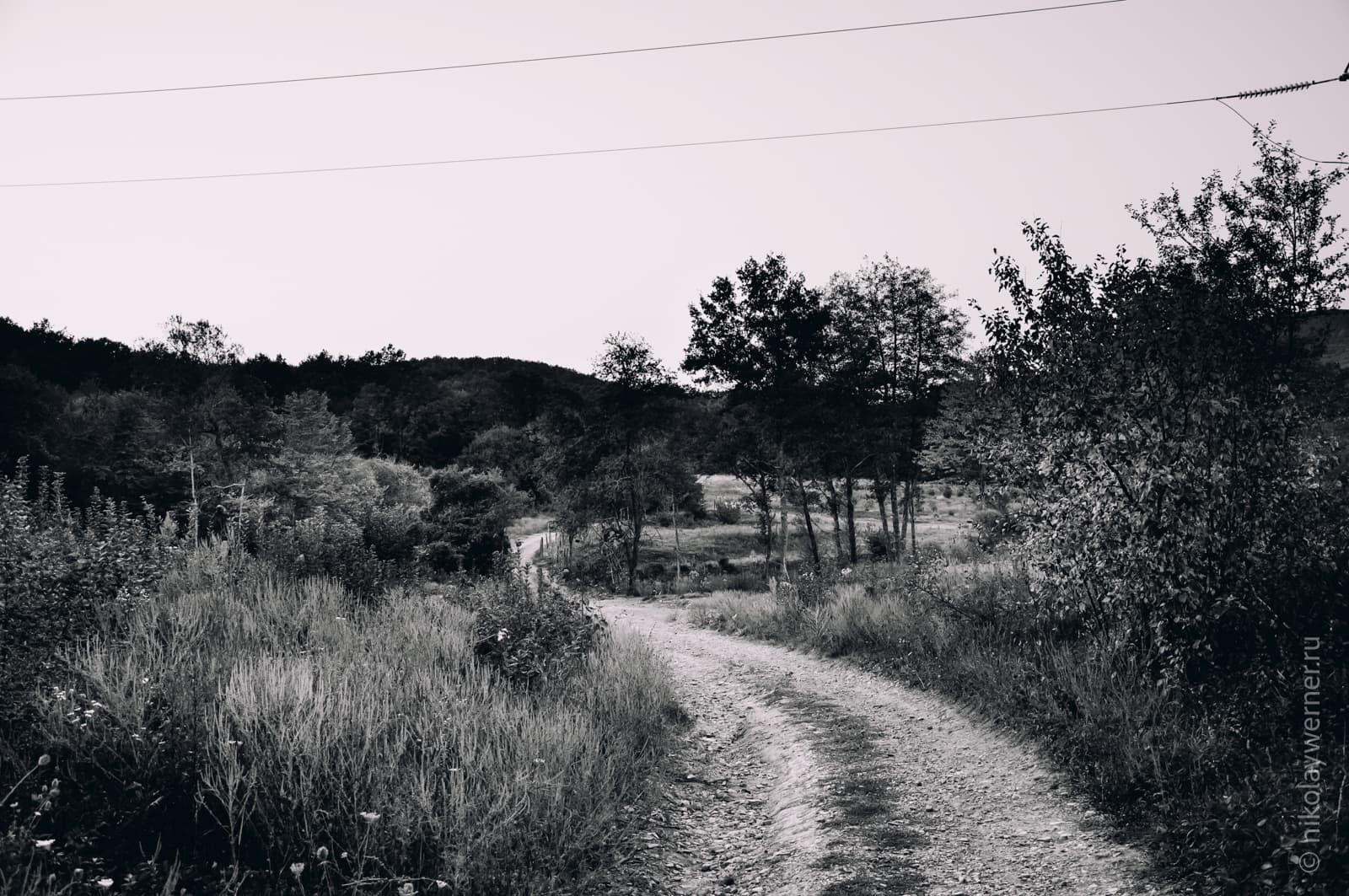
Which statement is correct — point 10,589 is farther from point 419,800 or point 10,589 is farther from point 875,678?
point 875,678

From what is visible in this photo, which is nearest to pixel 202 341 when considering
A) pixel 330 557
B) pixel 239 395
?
pixel 239 395

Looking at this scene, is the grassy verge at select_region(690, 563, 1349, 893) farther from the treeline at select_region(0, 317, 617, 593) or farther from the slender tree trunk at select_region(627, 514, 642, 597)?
the slender tree trunk at select_region(627, 514, 642, 597)

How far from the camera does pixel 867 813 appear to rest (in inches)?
233

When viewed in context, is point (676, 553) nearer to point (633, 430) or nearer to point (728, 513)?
point (633, 430)

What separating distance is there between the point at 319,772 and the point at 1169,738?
635cm

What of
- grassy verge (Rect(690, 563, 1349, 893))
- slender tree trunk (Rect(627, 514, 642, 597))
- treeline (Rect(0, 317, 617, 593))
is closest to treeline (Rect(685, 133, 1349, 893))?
grassy verge (Rect(690, 563, 1349, 893))

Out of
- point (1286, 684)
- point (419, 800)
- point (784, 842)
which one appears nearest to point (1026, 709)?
point (1286, 684)

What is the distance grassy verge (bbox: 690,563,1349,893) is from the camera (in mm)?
4176

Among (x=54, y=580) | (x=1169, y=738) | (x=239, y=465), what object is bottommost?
(x=1169, y=738)

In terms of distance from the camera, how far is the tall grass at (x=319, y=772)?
4227 mm

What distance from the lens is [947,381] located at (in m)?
35.7

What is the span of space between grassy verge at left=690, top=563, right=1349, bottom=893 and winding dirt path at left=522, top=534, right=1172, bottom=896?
0.97 feet

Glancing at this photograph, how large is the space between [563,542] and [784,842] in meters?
33.6

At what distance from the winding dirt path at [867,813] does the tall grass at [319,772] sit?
0.66 metres
